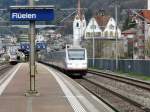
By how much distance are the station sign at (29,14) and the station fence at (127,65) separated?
28.9 meters

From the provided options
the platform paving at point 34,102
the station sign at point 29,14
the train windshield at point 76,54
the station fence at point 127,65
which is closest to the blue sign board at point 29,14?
the station sign at point 29,14

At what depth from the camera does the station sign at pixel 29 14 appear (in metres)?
22.4

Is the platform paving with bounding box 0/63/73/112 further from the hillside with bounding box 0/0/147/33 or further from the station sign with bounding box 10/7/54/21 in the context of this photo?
the hillside with bounding box 0/0/147/33

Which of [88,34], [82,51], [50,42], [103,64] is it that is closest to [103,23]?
Result: [88,34]

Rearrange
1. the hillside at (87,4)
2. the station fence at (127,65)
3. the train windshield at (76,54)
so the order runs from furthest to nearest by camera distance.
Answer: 1. the station fence at (127,65)
2. the hillside at (87,4)
3. the train windshield at (76,54)

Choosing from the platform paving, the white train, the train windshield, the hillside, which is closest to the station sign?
the platform paving

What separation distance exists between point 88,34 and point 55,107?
4910 inches

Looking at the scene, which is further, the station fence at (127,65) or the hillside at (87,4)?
the station fence at (127,65)

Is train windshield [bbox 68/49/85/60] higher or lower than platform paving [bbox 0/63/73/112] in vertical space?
higher

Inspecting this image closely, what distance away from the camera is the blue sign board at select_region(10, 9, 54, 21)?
22391 millimetres

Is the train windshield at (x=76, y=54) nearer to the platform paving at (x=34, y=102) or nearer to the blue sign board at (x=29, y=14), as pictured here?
the platform paving at (x=34, y=102)

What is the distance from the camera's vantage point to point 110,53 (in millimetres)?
102750

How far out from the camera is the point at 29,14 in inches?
883

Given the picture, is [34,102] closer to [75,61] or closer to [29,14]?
[29,14]
